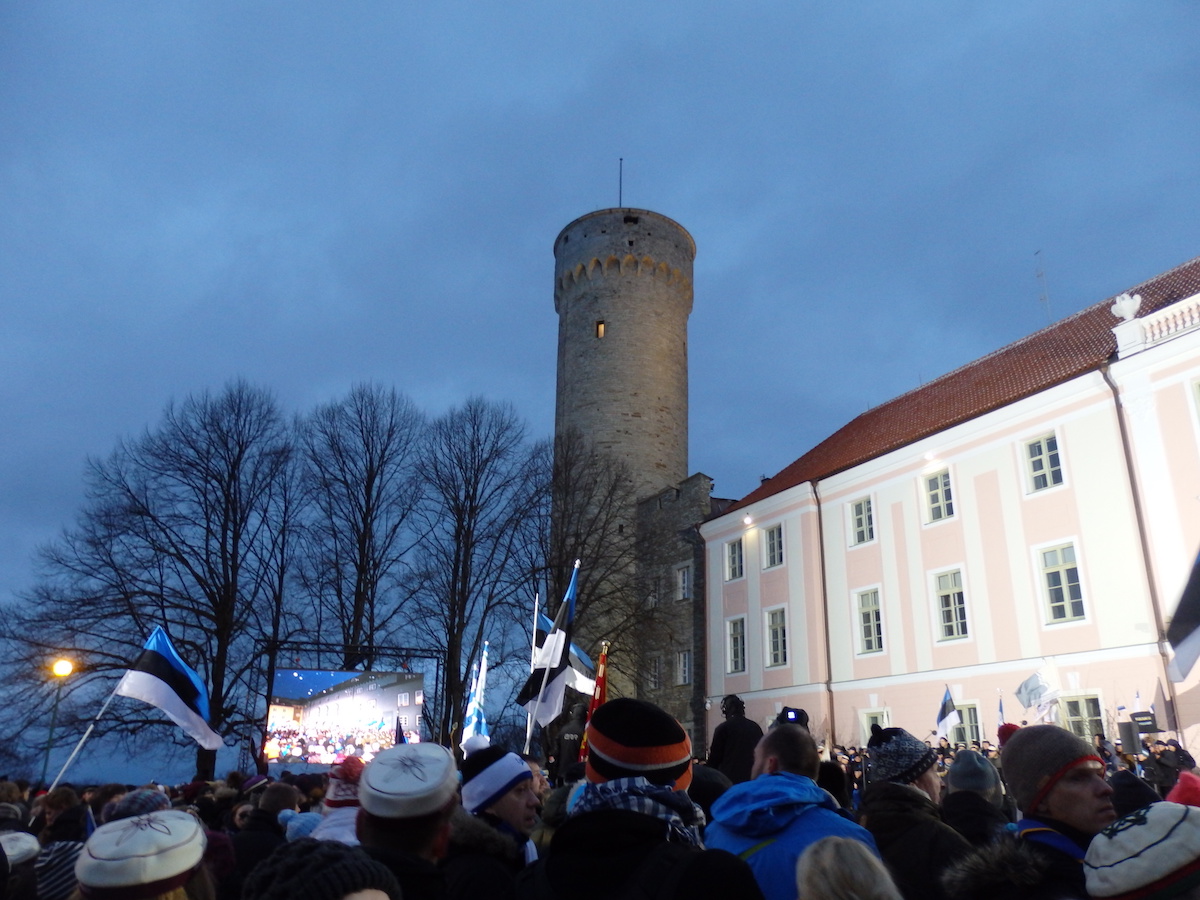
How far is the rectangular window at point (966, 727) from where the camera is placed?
21.3m

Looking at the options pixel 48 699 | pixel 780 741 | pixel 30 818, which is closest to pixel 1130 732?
pixel 780 741

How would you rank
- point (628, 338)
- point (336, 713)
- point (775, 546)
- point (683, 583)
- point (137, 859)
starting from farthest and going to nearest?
point (628, 338) < point (683, 583) < point (775, 546) < point (336, 713) < point (137, 859)

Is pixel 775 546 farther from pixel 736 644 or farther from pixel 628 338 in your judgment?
pixel 628 338

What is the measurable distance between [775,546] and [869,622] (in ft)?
15.1

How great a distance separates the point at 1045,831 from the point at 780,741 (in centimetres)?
103

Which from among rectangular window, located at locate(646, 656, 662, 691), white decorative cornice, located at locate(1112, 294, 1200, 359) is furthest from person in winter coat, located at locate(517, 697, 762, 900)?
rectangular window, located at locate(646, 656, 662, 691)

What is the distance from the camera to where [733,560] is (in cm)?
3095

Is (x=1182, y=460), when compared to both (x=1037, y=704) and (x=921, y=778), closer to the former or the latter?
(x=1037, y=704)

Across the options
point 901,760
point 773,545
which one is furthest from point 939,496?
point 901,760

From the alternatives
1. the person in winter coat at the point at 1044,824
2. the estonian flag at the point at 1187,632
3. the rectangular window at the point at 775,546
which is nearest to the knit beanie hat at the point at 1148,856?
the person in winter coat at the point at 1044,824

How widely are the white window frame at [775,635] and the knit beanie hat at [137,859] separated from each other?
26163mm

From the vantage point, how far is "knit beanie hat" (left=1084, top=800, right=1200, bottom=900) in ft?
6.91

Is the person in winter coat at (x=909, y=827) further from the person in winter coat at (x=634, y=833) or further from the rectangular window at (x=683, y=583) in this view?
the rectangular window at (x=683, y=583)

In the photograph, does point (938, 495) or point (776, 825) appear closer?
point (776, 825)
